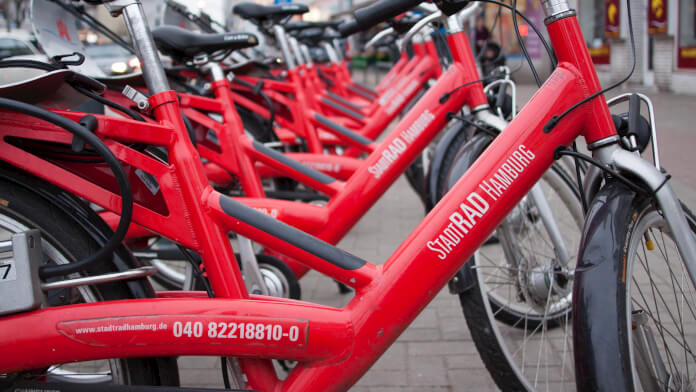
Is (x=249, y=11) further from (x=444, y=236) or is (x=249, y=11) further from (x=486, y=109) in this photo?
(x=444, y=236)

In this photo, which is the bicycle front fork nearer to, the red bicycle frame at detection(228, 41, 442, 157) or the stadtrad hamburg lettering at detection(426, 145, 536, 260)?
the stadtrad hamburg lettering at detection(426, 145, 536, 260)

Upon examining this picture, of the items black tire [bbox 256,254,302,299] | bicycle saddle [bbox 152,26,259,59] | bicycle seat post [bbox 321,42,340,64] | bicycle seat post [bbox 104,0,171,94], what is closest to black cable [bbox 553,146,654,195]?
bicycle seat post [bbox 104,0,171,94]

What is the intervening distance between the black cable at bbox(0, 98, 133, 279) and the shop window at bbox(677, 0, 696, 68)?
11887 mm

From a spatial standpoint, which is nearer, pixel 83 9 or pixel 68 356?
pixel 68 356

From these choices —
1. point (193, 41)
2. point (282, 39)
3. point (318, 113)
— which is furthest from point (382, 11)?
point (282, 39)

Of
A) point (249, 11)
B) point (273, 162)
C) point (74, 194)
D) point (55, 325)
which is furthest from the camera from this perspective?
point (249, 11)

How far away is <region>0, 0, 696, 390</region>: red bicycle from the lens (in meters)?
1.48

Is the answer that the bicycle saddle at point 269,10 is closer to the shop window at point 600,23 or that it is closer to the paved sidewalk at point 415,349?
the paved sidewalk at point 415,349

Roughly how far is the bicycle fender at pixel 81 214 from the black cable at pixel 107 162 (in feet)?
0.18

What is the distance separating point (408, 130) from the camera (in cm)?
255

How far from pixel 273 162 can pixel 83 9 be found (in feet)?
3.21

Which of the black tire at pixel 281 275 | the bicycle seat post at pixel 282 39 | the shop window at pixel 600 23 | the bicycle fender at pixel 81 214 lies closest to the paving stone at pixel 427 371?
the black tire at pixel 281 275

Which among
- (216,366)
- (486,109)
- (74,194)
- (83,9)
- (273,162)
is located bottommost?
(216,366)

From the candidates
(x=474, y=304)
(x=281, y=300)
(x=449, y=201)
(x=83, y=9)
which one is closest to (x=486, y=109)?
(x=474, y=304)
